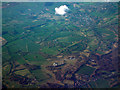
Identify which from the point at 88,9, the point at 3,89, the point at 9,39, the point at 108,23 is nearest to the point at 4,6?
the point at 9,39

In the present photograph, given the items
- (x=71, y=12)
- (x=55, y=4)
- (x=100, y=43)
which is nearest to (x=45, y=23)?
(x=71, y=12)

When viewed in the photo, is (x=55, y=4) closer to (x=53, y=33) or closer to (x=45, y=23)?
(x=45, y=23)

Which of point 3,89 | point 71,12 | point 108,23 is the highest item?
point 71,12

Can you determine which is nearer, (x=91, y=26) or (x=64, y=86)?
(x=64, y=86)

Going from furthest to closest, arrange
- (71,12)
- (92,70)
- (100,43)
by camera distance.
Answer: (71,12)
(100,43)
(92,70)

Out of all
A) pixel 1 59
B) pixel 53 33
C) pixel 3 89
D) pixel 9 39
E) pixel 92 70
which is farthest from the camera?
pixel 53 33

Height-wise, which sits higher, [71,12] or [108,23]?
[71,12]
